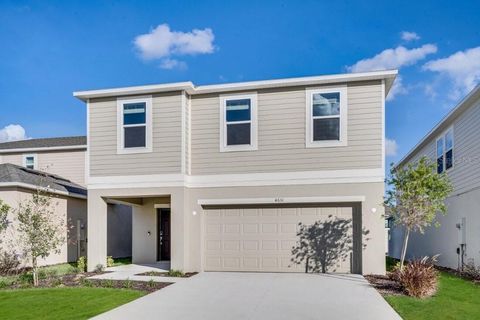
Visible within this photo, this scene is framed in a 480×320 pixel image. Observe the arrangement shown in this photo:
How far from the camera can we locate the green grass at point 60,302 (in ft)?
23.3

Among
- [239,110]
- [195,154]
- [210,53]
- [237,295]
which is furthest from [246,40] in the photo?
[237,295]

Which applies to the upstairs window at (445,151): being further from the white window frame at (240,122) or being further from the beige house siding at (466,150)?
the white window frame at (240,122)

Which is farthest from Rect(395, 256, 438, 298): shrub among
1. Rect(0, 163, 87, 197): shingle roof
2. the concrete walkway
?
Rect(0, 163, 87, 197): shingle roof

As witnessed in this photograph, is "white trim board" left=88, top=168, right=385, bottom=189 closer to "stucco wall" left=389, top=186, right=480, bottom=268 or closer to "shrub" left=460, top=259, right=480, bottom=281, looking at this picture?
"stucco wall" left=389, top=186, right=480, bottom=268

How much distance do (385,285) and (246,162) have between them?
5.15 m

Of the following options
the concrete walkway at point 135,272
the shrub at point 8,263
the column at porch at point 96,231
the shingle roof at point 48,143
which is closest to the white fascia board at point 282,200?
the concrete walkway at point 135,272

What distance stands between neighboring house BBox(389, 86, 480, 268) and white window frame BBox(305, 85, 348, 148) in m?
3.64

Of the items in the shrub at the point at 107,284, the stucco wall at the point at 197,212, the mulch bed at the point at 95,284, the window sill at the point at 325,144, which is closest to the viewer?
the mulch bed at the point at 95,284

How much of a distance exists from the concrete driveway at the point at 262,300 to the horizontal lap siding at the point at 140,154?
3.80 m

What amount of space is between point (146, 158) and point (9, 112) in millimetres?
14887

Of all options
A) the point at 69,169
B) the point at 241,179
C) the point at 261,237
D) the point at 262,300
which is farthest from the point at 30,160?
the point at 262,300

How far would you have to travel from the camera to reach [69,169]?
1956 cm

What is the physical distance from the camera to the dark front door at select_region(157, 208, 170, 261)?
15.3 metres

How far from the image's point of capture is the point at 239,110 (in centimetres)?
1251
